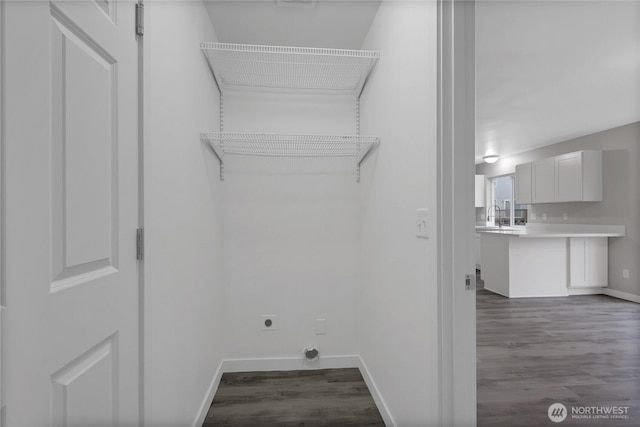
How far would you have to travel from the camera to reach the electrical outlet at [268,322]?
2297mm

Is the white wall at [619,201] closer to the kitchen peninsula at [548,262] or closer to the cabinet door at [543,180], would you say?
the kitchen peninsula at [548,262]

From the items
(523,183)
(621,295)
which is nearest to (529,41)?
(621,295)

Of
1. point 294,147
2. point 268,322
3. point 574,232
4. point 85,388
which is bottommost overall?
point 268,322

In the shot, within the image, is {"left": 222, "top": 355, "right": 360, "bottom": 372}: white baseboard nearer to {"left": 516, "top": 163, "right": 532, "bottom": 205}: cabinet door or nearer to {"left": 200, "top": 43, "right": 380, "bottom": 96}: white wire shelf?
{"left": 200, "top": 43, "right": 380, "bottom": 96}: white wire shelf

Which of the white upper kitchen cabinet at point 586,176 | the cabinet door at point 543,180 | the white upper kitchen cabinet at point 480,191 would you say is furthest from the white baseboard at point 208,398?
the white upper kitchen cabinet at point 480,191

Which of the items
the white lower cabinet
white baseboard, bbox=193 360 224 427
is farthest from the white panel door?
the white lower cabinet

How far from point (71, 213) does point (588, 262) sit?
6.07 meters

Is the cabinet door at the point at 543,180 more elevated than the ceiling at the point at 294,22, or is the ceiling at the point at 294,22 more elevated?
the ceiling at the point at 294,22

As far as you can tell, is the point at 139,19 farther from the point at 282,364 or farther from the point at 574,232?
the point at 574,232

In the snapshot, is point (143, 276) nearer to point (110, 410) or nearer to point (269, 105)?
point (110, 410)

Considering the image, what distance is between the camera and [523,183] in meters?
6.21

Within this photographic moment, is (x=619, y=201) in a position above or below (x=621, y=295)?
above

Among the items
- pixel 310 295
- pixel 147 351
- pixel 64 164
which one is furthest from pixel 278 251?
pixel 64 164
